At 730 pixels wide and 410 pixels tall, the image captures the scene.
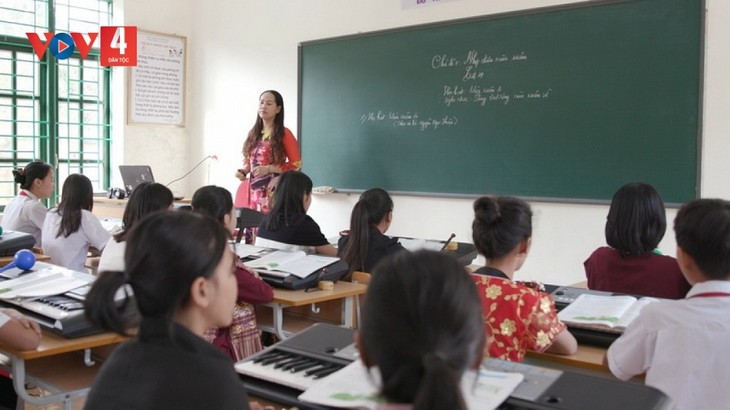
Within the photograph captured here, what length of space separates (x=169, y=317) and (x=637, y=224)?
5.88ft

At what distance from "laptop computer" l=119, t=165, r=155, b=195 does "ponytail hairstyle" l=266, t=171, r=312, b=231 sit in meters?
2.85

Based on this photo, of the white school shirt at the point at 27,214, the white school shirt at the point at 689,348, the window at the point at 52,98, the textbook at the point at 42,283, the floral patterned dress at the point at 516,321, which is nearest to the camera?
the white school shirt at the point at 689,348

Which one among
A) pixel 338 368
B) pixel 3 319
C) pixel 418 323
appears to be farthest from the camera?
pixel 3 319

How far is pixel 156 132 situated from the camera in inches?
279

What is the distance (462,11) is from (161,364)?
4241mm

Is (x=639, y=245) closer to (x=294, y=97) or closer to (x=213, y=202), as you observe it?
(x=213, y=202)

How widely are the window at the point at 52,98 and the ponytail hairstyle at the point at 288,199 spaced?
386 cm

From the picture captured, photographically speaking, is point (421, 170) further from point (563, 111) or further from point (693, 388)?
point (693, 388)

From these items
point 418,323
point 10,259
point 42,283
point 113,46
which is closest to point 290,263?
point 42,283

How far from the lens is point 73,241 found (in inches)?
150

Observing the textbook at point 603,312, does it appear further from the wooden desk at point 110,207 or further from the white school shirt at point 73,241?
the wooden desk at point 110,207

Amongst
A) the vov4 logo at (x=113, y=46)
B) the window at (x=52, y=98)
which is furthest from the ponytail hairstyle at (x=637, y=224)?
the window at (x=52, y=98)

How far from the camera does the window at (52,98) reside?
6.43 meters

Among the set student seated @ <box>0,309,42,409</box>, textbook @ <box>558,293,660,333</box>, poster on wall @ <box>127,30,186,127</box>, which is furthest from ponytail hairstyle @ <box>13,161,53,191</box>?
textbook @ <box>558,293,660,333</box>
